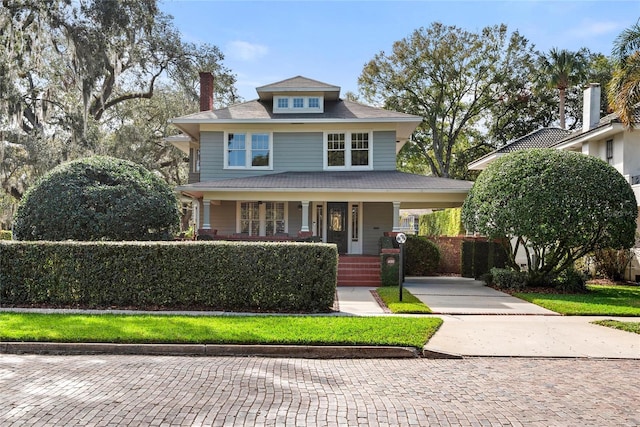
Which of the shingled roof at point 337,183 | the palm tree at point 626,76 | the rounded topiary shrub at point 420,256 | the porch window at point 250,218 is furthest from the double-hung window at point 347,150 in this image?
the palm tree at point 626,76

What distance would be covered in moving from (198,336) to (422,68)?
31.0m

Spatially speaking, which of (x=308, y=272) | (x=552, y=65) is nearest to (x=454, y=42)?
(x=552, y=65)

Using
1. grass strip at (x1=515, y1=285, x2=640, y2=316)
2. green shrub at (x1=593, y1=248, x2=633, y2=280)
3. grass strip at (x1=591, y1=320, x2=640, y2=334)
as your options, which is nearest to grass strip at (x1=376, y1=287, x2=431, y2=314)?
grass strip at (x1=515, y1=285, x2=640, y2=316)

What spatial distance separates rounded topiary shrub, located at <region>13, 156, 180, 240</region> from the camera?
12.6 m

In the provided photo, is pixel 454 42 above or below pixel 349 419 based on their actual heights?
above

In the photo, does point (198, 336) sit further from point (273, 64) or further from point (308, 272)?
point (273, 64)

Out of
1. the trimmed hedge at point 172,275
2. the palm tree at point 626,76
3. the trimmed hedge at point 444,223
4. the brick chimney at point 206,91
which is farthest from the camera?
the trimmed hedge at point 444,223

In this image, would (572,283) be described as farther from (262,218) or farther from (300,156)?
(262,218)

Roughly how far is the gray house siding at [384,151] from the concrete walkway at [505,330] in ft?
23.2

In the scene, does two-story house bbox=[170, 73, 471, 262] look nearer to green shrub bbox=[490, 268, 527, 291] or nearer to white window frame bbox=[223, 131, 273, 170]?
white window frame bbox=[223, 131, 273, 170]

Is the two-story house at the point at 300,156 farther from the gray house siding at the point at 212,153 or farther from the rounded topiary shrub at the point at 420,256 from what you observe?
the rounded topiary shrub at the point at 420,256

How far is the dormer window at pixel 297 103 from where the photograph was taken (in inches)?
803

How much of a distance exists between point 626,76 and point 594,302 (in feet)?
18.5

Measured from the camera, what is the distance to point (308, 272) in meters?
10.7
